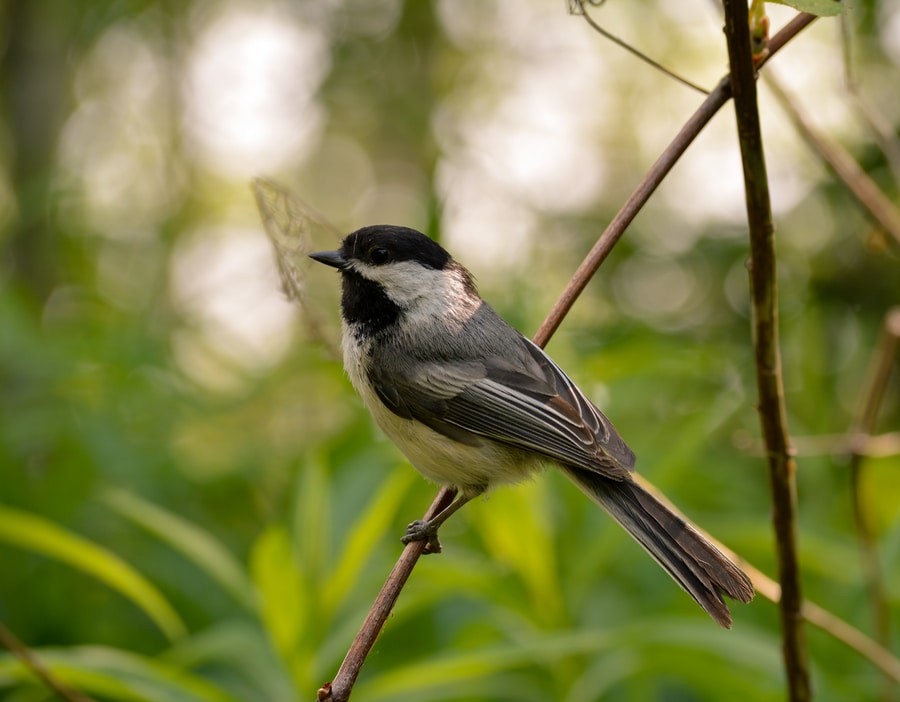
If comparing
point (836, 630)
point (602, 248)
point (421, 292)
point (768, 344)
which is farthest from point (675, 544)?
point (421, 292)

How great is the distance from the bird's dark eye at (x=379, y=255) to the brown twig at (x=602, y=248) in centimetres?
85

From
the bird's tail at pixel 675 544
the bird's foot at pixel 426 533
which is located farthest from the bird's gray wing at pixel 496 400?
the bird's foot at pixel 426 533

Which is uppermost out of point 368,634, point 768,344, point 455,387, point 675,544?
point 455,387

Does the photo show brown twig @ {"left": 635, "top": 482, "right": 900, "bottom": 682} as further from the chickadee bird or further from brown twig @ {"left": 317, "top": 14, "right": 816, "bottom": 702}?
brown twig @ {"left": 317, "top": 14, "right": 816, "bottom": 702}

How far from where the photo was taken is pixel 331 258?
7.97 ft

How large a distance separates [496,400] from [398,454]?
832 mm

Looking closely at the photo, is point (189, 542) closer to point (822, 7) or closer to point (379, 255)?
point (379, 255)

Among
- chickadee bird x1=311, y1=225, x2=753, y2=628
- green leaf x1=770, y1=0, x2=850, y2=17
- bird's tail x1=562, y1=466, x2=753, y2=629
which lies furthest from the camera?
chickadee bird x1=311, y1=225, x2=753, y2=628

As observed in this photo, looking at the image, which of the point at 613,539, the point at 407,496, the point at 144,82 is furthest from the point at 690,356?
the point at 144,82

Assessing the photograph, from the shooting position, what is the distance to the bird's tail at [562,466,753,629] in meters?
1.84

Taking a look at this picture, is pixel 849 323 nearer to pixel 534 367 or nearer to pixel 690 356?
pixel 690 356

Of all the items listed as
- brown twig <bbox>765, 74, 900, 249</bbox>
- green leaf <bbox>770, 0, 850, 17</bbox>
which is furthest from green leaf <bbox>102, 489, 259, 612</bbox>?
green leaf <bbox>770, 0, 850, 17</bbox>

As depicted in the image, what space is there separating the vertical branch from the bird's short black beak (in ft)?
3.73

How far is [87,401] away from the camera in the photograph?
365cm
